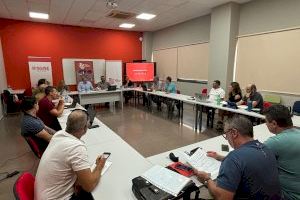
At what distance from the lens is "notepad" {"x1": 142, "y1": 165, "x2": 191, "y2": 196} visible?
1286mm

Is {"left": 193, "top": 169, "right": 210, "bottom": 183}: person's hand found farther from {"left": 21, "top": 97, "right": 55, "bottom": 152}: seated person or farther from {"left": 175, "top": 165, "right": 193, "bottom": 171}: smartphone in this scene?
{"left": 21, "top": 97, "right": 55, "bottom": 152}: seated person

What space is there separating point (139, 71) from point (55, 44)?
361 centimetres

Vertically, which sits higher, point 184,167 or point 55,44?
point 55,44

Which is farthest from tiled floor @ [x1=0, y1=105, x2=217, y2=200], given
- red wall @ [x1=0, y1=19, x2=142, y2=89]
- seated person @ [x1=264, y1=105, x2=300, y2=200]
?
seated person @ [x1=264, y1=105, x2=300, y2=200]

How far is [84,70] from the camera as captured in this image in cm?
798

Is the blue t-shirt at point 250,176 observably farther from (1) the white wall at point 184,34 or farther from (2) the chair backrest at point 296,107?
(1) the white wall at point 184,34

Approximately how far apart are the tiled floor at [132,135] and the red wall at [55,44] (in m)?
2.14

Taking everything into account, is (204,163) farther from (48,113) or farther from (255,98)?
(255,98)

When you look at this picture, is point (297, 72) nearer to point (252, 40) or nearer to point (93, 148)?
point (252, 40)

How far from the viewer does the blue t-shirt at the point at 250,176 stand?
1055 mm

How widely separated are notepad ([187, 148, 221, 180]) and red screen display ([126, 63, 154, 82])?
23.3 ft

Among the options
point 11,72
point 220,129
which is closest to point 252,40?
point 220,129

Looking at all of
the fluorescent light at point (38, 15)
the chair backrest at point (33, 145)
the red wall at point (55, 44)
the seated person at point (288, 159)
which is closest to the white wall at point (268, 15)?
the seated person at point (288, 159)

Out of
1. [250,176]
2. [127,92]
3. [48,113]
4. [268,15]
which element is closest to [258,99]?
[268,15]
